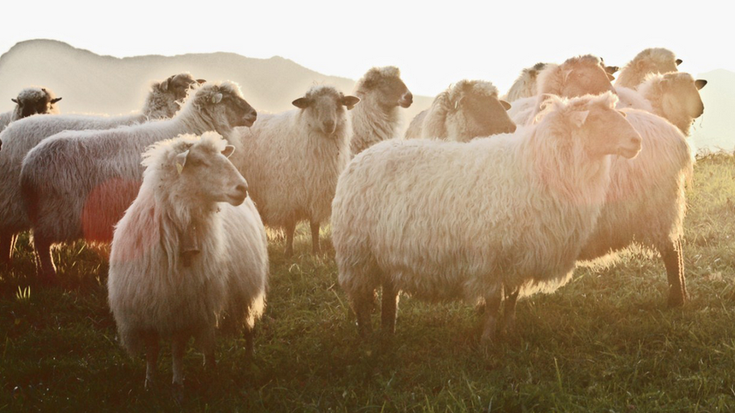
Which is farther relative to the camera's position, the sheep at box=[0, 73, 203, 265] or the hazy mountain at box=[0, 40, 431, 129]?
the hazy mountain at box=[0, 40, 431, 129]

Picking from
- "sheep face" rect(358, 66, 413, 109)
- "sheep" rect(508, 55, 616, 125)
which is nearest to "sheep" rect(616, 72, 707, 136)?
"sheep" rect(508, 55, 616, 125)

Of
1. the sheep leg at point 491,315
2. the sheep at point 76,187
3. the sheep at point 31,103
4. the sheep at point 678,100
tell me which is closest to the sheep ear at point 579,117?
the sheep leg at point 491,315

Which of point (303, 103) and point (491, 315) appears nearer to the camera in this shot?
point (491, 315)

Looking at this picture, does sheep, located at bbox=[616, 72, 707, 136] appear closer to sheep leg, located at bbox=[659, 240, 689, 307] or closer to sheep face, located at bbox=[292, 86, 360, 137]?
sheep leg, located at bbox=[659, 240, 689, 307]

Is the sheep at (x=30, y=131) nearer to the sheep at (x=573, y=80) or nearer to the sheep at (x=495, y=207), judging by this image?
the sheep at (x=495, y=207)

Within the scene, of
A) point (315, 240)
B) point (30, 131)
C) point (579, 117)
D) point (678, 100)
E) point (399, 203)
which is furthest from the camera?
point (315, 240)

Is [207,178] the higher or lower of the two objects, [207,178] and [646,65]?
the lower

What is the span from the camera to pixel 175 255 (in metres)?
4.18

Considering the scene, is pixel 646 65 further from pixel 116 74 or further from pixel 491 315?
pixel 116 74

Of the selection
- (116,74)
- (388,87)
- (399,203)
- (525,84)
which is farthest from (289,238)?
(116,74)

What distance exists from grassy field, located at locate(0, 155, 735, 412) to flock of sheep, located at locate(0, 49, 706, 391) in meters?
0.29

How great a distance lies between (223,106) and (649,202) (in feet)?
16.4

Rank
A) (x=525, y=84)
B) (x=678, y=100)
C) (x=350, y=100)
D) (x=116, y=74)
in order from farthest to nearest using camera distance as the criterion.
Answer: (x=116, y=74), (x=525, y=84), (x=350, y=100), (x=678, y=100)

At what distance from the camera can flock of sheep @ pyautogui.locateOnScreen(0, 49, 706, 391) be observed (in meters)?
4.24
